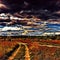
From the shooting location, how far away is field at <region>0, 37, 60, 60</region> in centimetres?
1087

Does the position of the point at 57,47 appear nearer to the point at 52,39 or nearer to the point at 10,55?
the point at 52,39

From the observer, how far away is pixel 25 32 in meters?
11.0

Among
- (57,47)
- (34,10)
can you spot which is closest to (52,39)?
(57,47)

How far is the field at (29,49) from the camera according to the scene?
1087 centimetres

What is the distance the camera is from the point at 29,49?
36.3 ft

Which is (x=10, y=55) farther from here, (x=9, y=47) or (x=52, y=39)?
(x=52, y=39)

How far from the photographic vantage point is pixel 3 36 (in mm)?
11031

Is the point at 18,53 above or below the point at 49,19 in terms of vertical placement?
below

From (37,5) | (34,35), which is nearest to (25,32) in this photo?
(34,35)

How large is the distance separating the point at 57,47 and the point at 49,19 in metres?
1.02

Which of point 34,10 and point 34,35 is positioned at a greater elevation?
point 34,10

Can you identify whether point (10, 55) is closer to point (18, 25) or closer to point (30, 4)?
point (18, 25)

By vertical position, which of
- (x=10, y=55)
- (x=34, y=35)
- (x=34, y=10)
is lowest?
(x=10, y=55)

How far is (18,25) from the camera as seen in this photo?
11.1 meters
